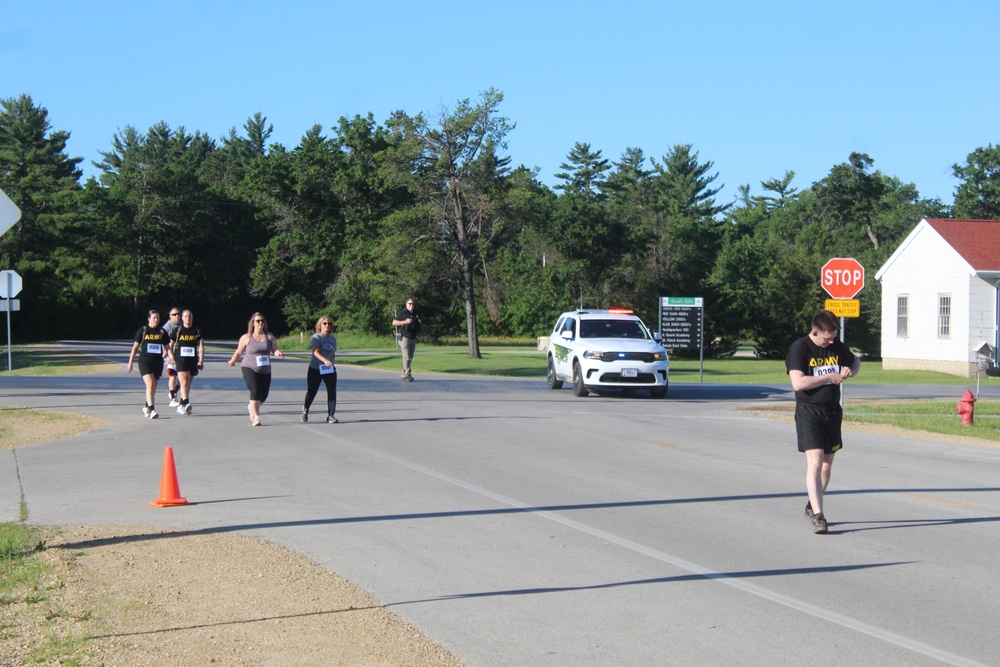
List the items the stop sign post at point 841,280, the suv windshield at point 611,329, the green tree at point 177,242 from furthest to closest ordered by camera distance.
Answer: the green tree at point 177,242
the suv windshield at point 611,329
the stop sign post at point 841,280

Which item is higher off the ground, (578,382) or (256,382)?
(256,382)

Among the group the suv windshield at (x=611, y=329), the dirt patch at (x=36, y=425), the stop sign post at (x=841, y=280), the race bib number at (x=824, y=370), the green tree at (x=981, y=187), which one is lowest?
the dirt patch at (x=36, y=425)

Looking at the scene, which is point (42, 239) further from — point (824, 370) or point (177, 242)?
point (824, 370)

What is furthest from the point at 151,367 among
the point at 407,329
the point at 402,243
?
the point at 402,243

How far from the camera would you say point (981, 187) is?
249ft

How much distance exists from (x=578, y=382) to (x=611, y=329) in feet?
5.04

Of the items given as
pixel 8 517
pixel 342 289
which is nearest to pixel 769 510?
pixel 8 517

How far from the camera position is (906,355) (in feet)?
132

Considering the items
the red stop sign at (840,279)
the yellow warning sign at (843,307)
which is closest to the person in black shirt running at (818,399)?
the yellow warning sign at (843,307)

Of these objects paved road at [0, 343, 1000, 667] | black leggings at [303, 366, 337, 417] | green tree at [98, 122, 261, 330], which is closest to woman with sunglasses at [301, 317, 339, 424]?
black leggings at [303, 366, 337, 417]

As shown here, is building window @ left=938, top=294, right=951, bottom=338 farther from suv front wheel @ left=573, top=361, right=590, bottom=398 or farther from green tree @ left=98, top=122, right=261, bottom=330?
green tree @ left=98, top=122, right=261, bottom=330

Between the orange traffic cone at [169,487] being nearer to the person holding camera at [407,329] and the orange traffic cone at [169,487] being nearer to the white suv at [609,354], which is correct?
the white suv at [609,354]

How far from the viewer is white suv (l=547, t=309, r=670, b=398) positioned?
23.1 m

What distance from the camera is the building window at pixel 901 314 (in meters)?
40.9
